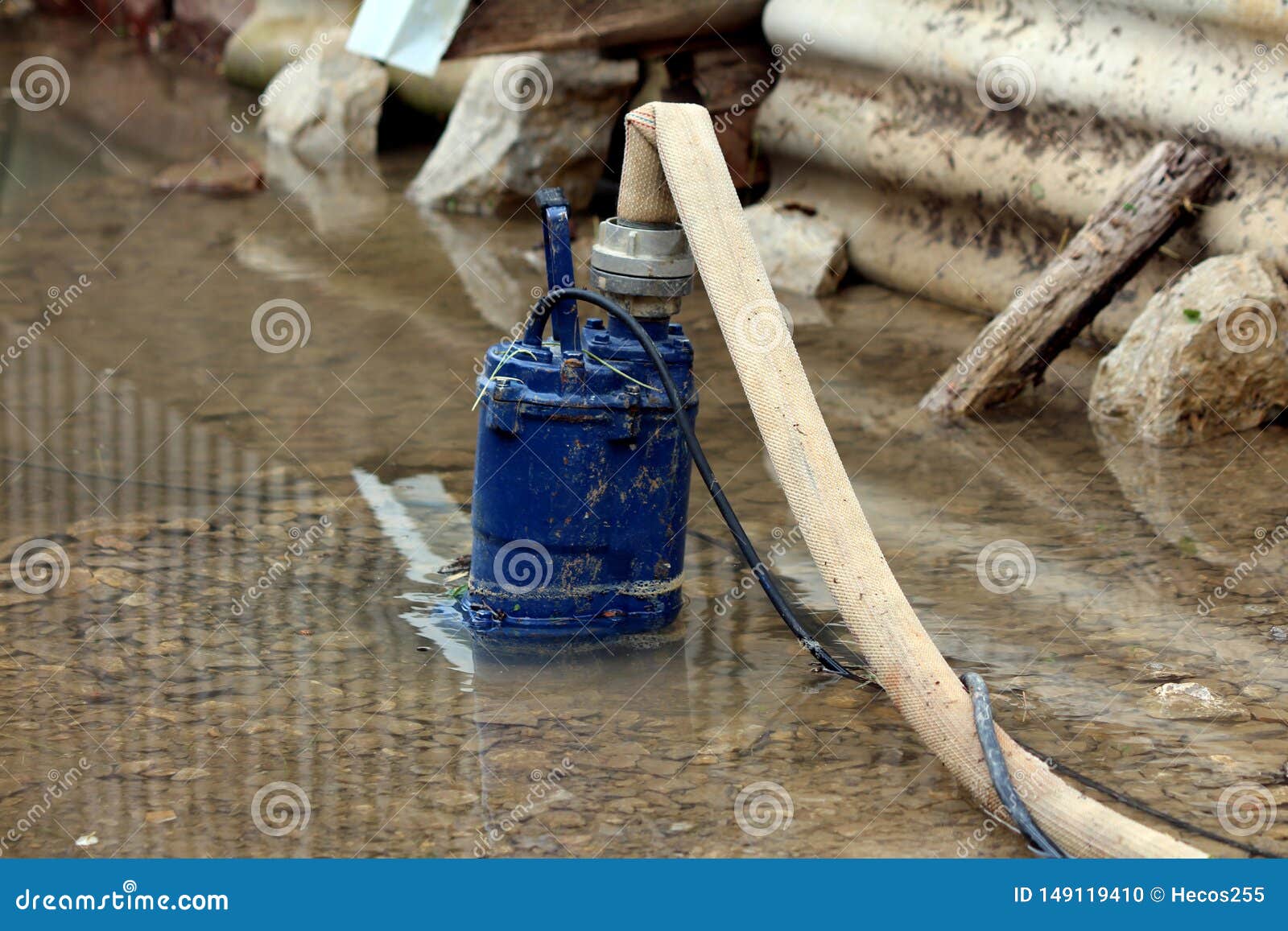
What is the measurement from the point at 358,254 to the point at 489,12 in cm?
136

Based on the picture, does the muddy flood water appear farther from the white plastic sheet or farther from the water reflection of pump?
Result: the white plastic sheet

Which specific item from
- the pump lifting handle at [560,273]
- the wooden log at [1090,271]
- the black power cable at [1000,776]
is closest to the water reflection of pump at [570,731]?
the black power cable at [1000,776]

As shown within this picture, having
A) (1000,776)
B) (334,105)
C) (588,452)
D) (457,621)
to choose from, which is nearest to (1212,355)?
(588,452)

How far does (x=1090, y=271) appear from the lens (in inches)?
206

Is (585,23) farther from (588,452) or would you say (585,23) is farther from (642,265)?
(588,452)

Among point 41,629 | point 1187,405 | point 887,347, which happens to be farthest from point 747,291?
point 887,347

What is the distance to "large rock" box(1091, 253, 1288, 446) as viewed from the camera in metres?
4.86

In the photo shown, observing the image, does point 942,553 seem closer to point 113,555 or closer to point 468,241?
point 113,555

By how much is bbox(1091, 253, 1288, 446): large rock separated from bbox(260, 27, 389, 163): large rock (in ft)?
20.2

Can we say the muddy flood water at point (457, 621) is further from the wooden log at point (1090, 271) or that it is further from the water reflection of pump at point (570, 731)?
the wooden log at point (1090, 271)

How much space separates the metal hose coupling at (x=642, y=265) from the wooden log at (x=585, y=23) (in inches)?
158

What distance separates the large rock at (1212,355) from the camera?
4855 millimetres

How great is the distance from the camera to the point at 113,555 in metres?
4.10

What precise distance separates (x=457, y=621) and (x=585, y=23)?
14.2ft
